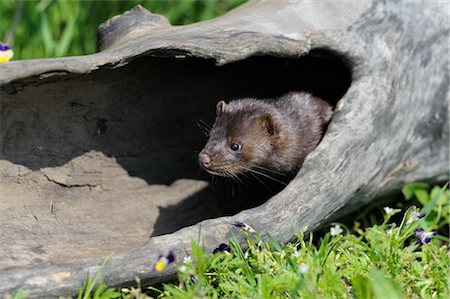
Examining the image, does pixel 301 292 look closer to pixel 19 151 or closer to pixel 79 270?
pixel 79 270

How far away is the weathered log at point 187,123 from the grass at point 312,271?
107 mm

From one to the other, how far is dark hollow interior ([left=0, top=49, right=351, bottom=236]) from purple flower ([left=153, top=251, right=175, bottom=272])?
3.10 feet

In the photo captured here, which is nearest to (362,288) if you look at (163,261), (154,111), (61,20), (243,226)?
(243,226)

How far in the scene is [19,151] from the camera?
396 cm

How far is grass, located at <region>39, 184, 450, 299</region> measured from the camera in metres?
3.09

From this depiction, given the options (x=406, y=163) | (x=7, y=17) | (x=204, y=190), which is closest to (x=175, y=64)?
(x=204, y=190)

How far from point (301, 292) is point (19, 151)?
5.42ft

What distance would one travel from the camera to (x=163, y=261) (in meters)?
3.17

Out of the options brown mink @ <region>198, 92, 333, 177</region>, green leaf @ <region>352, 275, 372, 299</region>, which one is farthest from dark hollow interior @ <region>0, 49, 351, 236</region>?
green leaf @ <region>352, 275, 372, 299</region>

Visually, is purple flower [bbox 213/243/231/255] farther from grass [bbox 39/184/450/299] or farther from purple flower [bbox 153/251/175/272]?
purple flower [bbox 153/251/175/272]

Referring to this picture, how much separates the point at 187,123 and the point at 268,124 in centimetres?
66

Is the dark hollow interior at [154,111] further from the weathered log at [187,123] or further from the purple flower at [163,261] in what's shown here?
the purple flower at [163,261]

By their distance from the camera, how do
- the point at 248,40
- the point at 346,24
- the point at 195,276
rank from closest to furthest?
the point at 195,276 < the point at 248,40 < the point at 346,24

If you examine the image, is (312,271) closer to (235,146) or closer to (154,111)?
(235,146)
